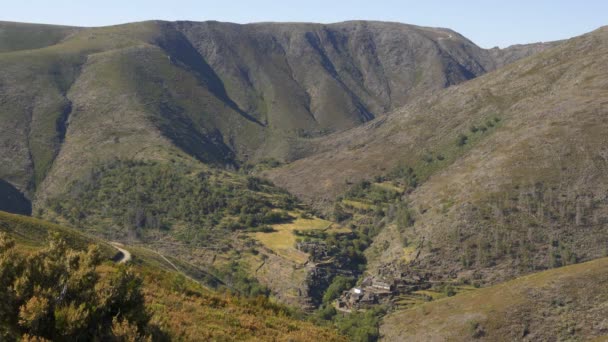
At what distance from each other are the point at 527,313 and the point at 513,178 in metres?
55.1

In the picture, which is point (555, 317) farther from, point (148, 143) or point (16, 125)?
point (16, 125)

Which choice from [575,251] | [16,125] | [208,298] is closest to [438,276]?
[575,251]

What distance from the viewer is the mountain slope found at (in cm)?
11556

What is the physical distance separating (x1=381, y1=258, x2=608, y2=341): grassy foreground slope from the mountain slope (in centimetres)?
2347

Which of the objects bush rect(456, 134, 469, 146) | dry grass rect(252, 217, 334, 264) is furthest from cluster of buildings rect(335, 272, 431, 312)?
bush rect(456, 134, 469, 146)

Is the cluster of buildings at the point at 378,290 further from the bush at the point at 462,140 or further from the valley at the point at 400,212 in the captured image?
the bush at the point at 462,140

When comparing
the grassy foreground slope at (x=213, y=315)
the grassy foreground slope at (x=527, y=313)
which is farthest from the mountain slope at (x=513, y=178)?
the grassy foreground slope at (x=213, y=315)

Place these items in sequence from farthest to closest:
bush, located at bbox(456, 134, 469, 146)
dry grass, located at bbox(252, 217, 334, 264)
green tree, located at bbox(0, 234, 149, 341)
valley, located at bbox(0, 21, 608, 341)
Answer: bush, located at bbox(456, 134, 469, 146) → dry grass, located at bbox(252, 217, 334, 264) → valley, located at bbox(0, 21, 608, 341) → green tree, located at bbox(0, 234, 149, 341)

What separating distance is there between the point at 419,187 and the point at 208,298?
448 feet

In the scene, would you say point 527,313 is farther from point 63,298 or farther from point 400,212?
point 63,298

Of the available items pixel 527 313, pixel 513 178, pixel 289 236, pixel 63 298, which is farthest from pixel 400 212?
pixel 63 298

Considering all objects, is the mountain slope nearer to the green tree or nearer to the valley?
the valley

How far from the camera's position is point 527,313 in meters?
80.9

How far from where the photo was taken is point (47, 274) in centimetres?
1534
